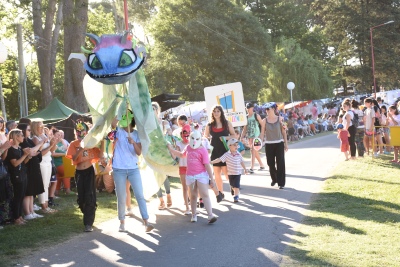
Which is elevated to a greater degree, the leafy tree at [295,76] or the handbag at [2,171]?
the leafy tree at [295,76]

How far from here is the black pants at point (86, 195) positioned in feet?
34.4

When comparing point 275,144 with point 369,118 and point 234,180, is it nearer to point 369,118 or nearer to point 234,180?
point 234,180

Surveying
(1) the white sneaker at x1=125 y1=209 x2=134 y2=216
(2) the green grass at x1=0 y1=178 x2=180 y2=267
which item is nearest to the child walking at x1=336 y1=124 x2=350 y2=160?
(2) the green grass at x1=0 y1=178 x2=180 y2=267

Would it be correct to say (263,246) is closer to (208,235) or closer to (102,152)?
(208,235)

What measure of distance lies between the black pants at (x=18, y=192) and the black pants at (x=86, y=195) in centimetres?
123

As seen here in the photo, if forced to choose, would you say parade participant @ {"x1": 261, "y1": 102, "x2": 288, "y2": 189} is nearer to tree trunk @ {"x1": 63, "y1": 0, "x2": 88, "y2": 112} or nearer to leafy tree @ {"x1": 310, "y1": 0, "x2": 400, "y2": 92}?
tree trunk @ {"x1": 63, "y1": 0, "x2": 88, "y2": 112}

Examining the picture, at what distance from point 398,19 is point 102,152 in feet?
186

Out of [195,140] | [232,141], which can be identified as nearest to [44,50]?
[232,141]

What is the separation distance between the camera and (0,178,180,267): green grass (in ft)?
29.6

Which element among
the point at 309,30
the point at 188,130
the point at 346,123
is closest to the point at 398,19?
the point at 309,30

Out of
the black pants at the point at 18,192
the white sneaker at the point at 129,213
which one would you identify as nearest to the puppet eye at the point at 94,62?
the black pants at the point at 18,192

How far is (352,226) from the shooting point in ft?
32.1

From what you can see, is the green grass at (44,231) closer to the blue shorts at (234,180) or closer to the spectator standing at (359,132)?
the blue shorts at (234,180)

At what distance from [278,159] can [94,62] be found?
5.85 metres
